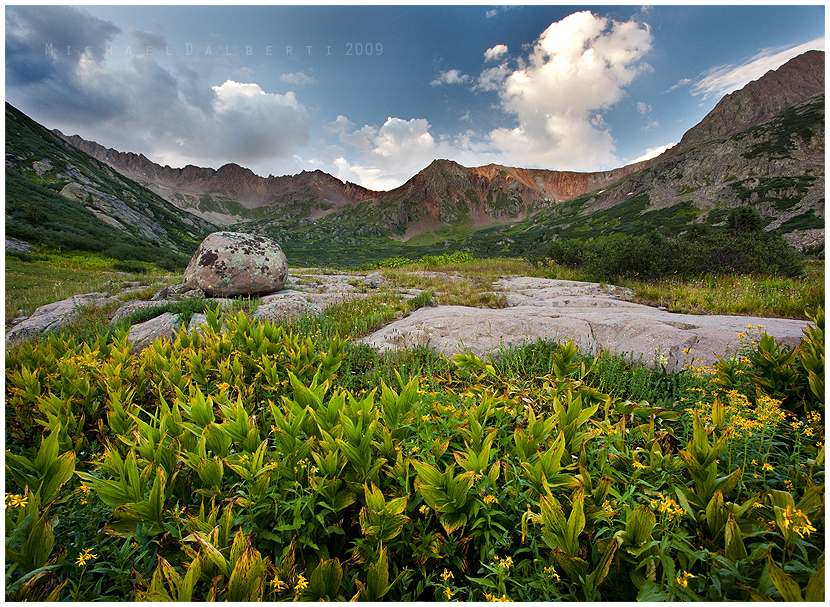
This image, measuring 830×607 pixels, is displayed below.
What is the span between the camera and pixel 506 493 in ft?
5.16

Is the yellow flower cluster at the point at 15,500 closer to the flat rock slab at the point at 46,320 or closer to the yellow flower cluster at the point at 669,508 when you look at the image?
the yellow flower cluster at the point at 669,508

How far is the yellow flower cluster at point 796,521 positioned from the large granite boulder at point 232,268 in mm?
9552

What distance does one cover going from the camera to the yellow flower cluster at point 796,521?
1192mm

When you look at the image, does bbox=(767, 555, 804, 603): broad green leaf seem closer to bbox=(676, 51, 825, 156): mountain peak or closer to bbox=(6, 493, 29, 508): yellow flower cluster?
bbox=(6, 493, 29, 508): yellow flower cluster

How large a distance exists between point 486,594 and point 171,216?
105318 mm

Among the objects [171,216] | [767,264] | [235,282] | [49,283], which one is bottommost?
[49,283]

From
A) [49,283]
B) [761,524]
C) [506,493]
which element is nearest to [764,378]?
[761,524]

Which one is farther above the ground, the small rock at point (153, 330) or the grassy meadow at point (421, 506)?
the grassy meadow at point (421, 506)

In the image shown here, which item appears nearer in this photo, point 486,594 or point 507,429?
point 486,594

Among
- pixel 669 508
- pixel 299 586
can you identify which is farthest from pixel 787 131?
pixel 299 586

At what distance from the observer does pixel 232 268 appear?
8477mm

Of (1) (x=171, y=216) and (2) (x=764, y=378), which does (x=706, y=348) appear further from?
(1) (x=171, y=216)

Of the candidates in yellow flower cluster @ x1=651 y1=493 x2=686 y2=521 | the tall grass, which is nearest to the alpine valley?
the tall grass

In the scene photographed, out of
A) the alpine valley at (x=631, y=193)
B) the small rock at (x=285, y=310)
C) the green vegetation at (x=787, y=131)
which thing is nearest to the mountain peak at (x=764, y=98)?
the alpine valley at (x=631, y=193)
